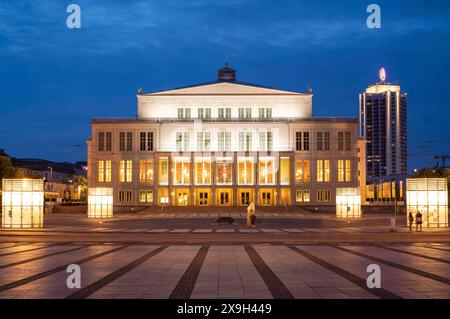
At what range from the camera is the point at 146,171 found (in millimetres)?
112312

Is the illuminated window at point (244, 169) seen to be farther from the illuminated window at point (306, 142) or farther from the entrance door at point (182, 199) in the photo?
the illuminated window at point (306, 142)

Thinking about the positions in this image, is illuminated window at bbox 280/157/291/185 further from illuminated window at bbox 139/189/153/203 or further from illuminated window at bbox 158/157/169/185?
illuminated window at bbox 139/189/153/203

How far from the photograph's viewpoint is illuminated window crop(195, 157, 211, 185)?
110500 millimetres

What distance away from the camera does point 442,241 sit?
3428cm

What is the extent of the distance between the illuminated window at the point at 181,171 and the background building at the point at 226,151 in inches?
7.1

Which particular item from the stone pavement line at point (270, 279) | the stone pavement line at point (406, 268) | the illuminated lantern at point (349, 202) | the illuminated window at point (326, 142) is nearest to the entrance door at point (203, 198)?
the illuminated window at point (326, 142)

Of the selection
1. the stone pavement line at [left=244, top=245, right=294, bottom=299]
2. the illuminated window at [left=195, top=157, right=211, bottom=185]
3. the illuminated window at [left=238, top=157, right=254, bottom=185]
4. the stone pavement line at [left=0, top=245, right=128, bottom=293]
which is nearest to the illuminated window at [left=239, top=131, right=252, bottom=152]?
the illuminated window at [left=238, top=157, right=254, bottom=185]

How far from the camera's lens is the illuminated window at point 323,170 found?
365ft

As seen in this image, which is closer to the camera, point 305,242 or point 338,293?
point 338,293

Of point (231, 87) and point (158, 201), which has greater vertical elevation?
point (231, 87)
